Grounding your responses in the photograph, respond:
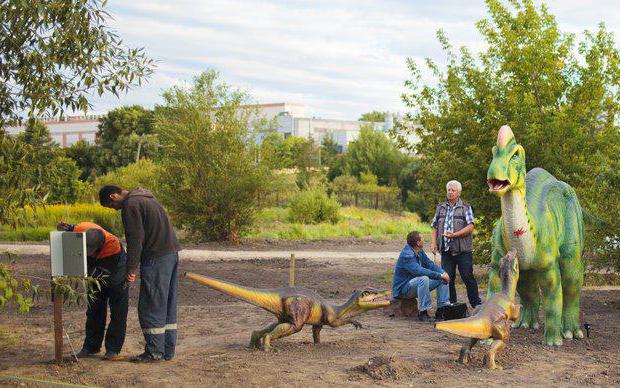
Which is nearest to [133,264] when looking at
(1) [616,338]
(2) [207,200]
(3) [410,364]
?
(3) [410,364]

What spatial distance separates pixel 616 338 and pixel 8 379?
22.3ft

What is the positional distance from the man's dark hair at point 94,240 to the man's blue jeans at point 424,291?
14.2ft

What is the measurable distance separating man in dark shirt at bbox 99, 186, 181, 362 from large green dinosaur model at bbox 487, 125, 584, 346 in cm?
341

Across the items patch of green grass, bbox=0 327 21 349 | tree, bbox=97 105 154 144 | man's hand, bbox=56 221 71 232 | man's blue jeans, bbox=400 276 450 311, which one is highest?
tree, bbox=97 105 154 144

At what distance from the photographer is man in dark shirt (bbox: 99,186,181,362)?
780 cm

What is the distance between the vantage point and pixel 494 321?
25.1ft

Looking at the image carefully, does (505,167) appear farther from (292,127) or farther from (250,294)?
(292,127)

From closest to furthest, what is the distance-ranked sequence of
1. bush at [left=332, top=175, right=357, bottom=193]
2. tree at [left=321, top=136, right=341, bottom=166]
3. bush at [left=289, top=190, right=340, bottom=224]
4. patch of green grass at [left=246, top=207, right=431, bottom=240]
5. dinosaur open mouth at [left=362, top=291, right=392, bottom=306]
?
dinosaur open mouth at [left=362, top=291, right=392, bottom=306], patch of green grass at [left=246, top=207, right=431, bottom=240], bush at [left=289, top=190, right=340, bottom=224], bush at [left=332, top=175, right=357, bottom=193], tree at [left=321, top=136, right=341, bottom=166]

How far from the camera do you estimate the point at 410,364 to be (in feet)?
25.0

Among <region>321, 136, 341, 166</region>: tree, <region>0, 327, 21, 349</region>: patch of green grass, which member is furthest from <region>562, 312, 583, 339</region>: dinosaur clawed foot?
<region>321, 136, 341, 166</region>: tree

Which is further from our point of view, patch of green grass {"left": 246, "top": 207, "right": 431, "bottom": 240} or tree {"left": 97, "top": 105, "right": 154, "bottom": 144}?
tree {"left": 97, "top": 105, "right": 154, "bottom": 144}

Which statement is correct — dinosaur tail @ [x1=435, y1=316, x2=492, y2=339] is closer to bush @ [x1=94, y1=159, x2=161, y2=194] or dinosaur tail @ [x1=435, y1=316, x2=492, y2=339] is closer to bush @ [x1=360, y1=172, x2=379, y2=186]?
bush @ [x1=94, y1=159, x2=161, y2=194]

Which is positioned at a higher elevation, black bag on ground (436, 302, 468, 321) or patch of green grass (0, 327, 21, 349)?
black bag on ground (436, 302, 468, 321)

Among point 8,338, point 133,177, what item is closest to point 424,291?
point 8,338
